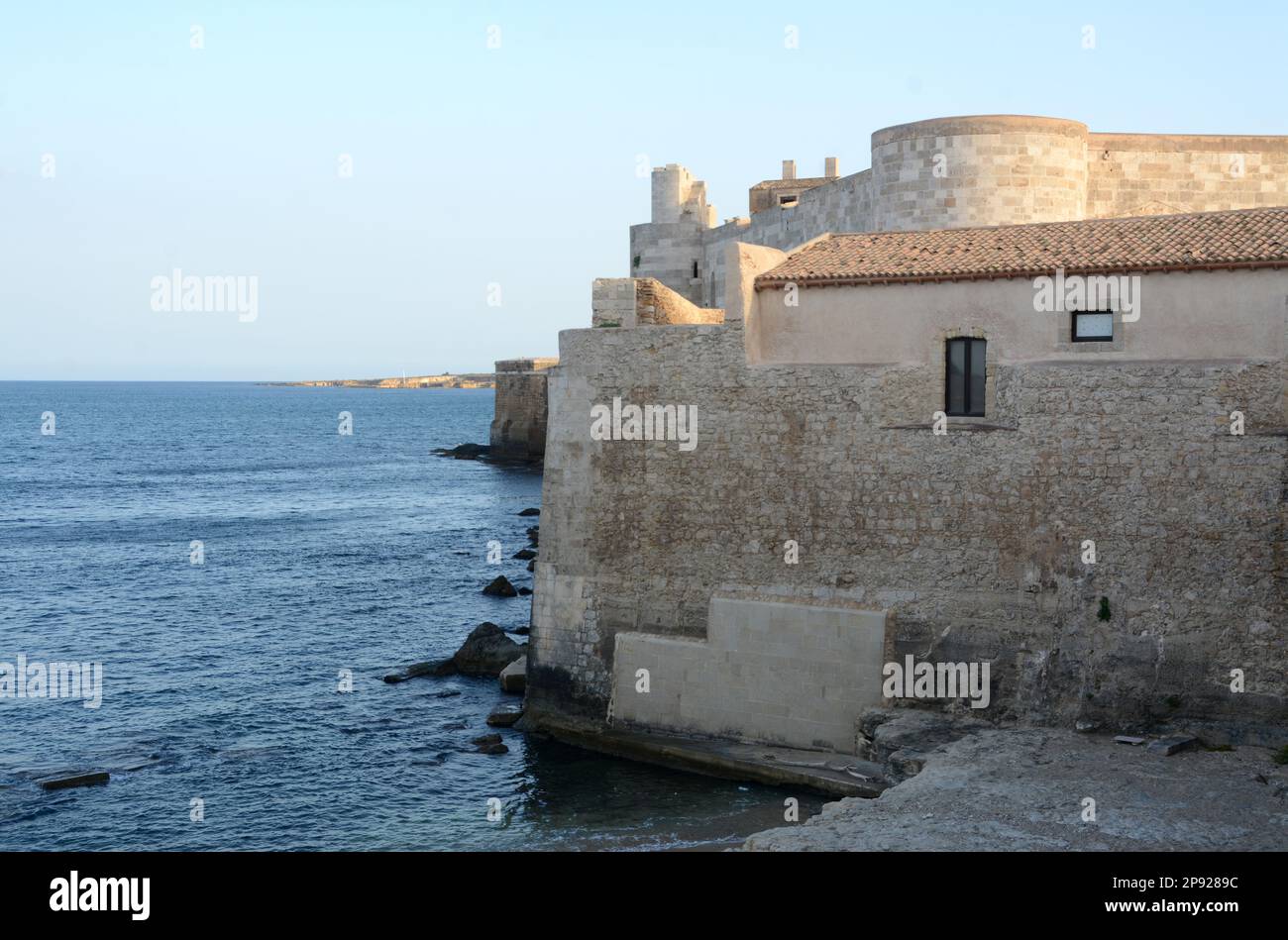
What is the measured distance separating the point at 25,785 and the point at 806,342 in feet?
46.7

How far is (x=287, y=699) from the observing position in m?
25.3

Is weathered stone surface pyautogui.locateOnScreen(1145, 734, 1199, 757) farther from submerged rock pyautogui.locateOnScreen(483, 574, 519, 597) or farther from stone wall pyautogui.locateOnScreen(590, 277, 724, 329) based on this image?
submerged rock pyautogui.locateOnScreen(483, 574, 519, 597)

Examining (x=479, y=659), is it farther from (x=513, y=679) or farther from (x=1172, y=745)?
(x=1172, y=745)

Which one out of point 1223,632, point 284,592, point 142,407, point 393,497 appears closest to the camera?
point 1223,632

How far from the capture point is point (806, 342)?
19938 millimetres

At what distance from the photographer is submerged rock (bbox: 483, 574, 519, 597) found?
118 feet

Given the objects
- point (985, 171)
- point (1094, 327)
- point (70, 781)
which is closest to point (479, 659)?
point (70, 781)

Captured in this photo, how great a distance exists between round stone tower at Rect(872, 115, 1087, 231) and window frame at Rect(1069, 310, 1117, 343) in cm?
610

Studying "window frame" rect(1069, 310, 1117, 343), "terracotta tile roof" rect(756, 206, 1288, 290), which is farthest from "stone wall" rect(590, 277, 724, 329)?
"window frame" rect(1069, 310, 1117, 343)

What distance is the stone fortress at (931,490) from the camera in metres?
16.9
